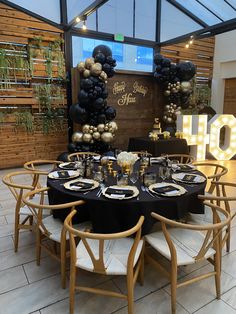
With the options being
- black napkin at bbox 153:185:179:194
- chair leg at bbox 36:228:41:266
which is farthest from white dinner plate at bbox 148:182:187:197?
chair leg at bbox 36:228:41:266

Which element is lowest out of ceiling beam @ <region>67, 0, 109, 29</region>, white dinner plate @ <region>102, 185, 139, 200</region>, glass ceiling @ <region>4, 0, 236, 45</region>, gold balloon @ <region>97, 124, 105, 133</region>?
white dinner plate @ <region>102, 185, 139, 200</region>

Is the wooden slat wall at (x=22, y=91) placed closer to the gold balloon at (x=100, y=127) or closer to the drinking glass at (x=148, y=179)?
the gold balloon at (x=100, y=127)

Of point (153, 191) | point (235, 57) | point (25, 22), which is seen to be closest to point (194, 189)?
point (153, 191)

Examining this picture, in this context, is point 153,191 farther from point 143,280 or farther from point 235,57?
point 235,57

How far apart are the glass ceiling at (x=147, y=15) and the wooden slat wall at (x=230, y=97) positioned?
296 cm

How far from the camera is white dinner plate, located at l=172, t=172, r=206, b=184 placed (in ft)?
7.54

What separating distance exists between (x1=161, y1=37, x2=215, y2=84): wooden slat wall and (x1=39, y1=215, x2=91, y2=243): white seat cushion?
24.9 feet

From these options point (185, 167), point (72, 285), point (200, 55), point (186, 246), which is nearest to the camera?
point (72, 285)

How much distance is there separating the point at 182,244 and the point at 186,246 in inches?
1.3

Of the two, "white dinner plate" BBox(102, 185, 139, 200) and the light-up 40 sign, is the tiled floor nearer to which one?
"white dinner plate" BBox(102, 185, 139, 200)

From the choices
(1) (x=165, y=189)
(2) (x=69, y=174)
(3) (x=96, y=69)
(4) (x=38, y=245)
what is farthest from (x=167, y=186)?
(3) (x=96, y=69)

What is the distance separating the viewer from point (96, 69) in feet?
17.1

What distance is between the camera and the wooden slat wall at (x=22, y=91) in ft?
17.7

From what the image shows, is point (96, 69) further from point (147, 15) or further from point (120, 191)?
point (120, 191)
